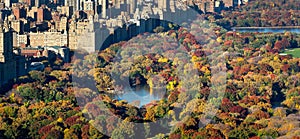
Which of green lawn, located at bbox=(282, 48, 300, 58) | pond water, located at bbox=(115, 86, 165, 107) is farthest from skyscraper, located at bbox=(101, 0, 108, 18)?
pond water, located at bbox=(115, 86, 165, 107)

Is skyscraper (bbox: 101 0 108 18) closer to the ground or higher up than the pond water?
higher up

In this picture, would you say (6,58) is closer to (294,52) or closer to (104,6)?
(294,52)

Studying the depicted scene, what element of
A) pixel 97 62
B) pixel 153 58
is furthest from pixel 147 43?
pixel 97 62

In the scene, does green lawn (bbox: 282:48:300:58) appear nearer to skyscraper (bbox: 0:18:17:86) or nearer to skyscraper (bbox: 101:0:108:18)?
skyscraper (bbox: 101:0:108:18)

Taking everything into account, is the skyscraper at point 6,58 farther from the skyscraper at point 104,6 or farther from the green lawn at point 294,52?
the skyscraper at point 104,6

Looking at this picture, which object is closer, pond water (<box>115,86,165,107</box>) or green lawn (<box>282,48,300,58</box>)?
pond water (<box>115,86,165,107</box>)

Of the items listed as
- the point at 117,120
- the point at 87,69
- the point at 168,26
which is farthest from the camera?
the point at 168,26

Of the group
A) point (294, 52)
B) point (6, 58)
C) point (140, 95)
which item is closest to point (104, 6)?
point (294, 52)

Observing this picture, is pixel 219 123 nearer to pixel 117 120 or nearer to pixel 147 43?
pixel 117 120

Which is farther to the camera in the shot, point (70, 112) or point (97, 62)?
point (97, 62)
